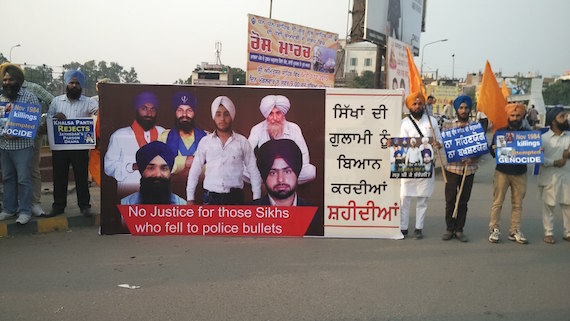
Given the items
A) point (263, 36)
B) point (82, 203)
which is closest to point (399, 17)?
point (263, 36)

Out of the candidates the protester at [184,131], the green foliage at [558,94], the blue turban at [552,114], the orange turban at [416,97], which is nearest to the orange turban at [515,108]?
the blue turban at [552,114]

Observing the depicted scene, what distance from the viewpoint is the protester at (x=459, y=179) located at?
19.2ft

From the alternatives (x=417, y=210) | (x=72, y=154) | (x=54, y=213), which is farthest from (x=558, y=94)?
(x=54, y=213)

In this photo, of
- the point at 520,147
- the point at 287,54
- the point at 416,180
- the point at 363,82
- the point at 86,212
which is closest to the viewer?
the point at 520,147

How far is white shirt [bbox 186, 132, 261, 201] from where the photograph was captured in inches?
230

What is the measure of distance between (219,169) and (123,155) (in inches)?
46.5

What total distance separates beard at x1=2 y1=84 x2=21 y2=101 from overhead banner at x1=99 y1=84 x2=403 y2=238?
43.5 inches

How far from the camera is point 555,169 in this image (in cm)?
601

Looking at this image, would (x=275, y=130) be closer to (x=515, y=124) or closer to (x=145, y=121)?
(x=145, y=121)

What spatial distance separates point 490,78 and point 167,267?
14.6 feet

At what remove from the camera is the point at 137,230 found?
586 cm

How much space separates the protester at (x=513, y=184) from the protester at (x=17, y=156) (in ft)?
18.8

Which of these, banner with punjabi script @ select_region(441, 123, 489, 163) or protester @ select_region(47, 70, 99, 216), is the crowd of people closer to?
banner with punjabi script @ select_region(441, 123, 489, 163)

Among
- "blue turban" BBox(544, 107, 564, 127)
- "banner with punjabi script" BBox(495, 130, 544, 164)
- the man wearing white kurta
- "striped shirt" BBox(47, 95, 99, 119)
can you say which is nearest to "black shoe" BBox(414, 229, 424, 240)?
the man wearing white kurta
